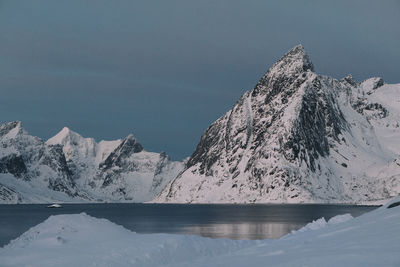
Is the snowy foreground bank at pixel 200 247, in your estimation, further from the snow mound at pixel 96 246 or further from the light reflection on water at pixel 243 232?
the light reflection on water at pixel 243 232

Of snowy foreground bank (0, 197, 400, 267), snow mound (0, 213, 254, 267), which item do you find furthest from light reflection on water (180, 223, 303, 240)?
snow mound (0, 213, 254, 267)

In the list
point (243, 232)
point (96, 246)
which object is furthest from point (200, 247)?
point (243, 232)

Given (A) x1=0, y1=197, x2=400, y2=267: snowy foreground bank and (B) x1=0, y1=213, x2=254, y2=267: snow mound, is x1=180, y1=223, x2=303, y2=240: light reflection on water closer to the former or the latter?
(A) x1=0, y1=197, x2=400, y2=267: snowy foreground bank

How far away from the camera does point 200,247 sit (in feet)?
152

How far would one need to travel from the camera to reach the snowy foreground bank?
84.7 ft

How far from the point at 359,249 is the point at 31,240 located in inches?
1161

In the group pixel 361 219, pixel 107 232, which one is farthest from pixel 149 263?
pixel 361 219

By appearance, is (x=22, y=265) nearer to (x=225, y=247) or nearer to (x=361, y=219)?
(x=225, y=247)

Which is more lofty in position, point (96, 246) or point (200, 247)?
point (96, 246)

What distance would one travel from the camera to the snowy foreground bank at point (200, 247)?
2581cm

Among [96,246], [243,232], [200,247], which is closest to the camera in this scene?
[96,246]

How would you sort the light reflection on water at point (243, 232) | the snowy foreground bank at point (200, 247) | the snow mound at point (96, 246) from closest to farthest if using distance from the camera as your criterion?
the snowy foreground bank at point (200, 247)
the snow mound at point (96, 246)
the light reflection on water at point (243, 232)

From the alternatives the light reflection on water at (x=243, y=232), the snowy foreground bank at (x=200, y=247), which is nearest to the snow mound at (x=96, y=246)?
the snowy foreground bank at (x=200, y=247)

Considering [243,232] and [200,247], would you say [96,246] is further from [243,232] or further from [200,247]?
[243,232]
